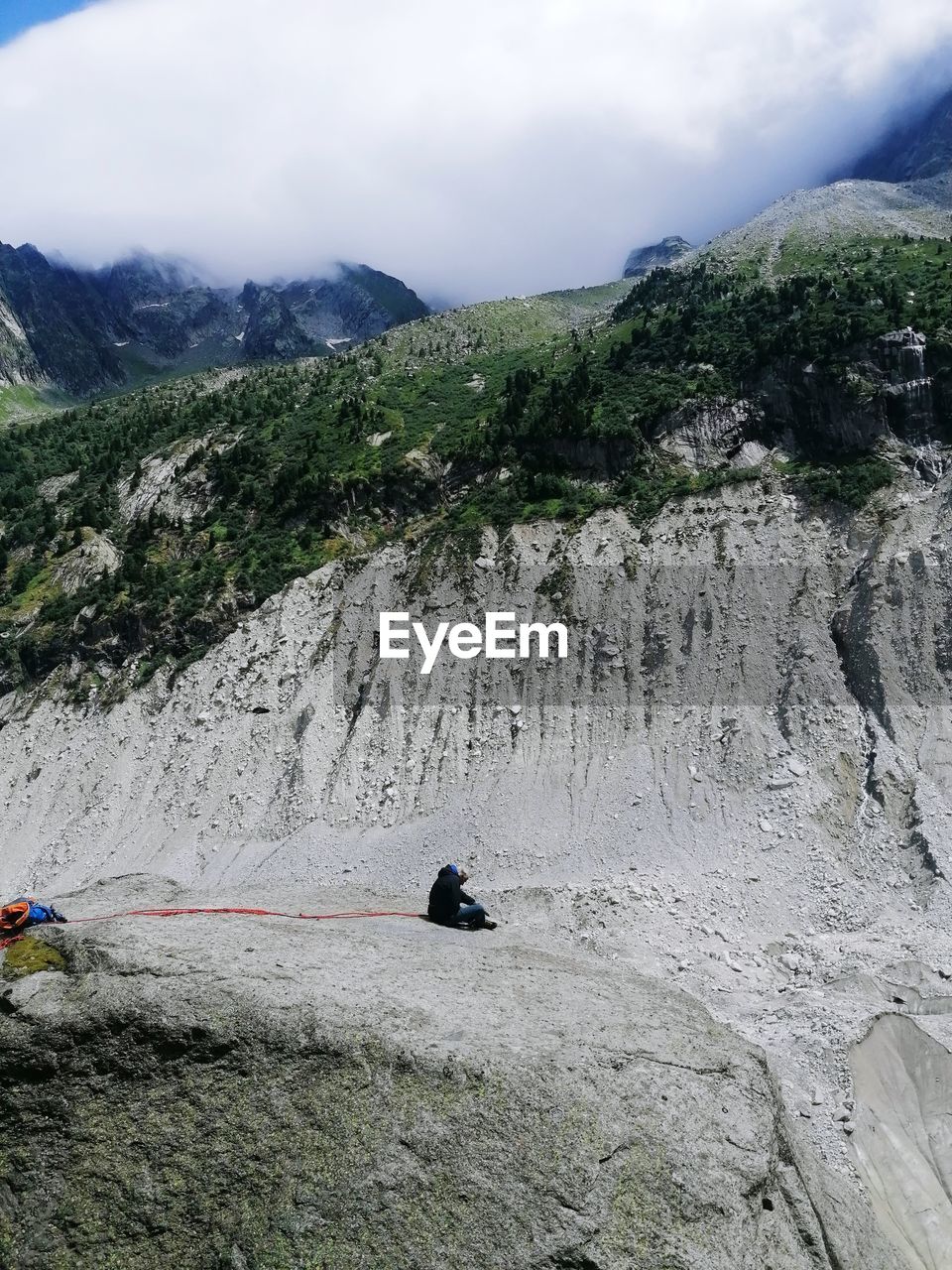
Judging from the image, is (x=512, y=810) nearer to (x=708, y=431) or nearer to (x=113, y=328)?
(x=708, y=431)

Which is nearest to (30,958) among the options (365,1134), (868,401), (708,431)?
(365,1134)

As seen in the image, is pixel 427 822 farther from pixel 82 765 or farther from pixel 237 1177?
pixel 237 1177

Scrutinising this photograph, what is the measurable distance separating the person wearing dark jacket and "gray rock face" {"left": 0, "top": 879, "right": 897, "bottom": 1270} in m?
5.96

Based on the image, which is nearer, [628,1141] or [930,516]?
[628,1141]

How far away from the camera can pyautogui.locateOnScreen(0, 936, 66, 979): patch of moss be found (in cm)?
893

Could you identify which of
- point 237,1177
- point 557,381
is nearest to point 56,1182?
point 237,1177

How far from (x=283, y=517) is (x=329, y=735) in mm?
16907

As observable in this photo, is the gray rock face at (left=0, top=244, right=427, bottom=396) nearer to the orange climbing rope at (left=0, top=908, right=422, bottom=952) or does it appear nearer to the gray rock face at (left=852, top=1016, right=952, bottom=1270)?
the orange climbing rope at (left=0, top=908, right=422, bottom=952)

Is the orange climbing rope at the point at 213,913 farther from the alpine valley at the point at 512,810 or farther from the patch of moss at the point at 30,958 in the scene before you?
the alpine valley at the point at 512,810

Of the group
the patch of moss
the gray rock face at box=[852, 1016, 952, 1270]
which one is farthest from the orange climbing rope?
the gray rock face at box=[852, 1016, 952, 1270]

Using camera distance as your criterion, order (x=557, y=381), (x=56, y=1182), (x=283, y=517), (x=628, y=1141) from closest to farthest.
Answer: (x=56, y=1182)
(x=628, y=1141)
(x=283, y=517)
(x=557, y=381)

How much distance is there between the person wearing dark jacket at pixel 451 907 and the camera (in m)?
15.6

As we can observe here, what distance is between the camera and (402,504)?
43.8 metres

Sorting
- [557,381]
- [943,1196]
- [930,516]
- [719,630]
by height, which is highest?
[557,381]
